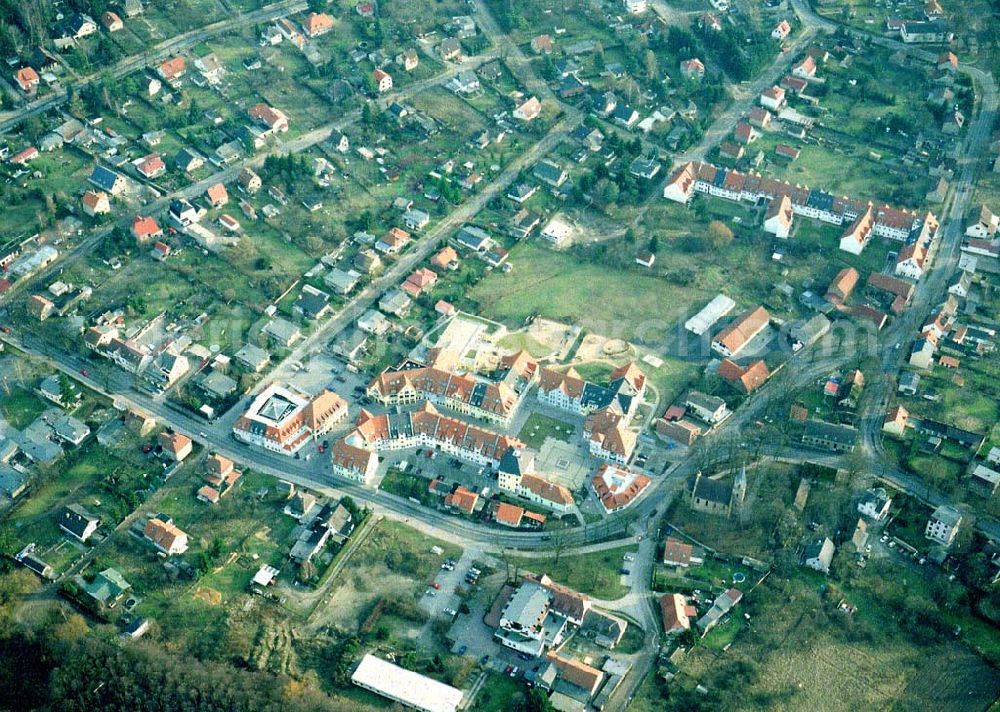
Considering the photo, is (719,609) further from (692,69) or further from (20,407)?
(692,69)

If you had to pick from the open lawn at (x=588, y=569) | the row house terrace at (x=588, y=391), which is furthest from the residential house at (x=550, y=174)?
the open lawn at (x=588, y=569)

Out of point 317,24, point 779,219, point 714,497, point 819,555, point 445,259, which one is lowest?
point 819,555

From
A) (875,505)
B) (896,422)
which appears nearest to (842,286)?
(896,422)

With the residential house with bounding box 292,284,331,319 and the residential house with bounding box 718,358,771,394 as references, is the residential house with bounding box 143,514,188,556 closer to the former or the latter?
the residential house with bounding box 292,284,331,319

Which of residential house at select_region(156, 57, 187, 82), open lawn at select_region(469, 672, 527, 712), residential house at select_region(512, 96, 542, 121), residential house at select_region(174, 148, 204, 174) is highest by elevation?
residential house at select_region(156, 57, 187, 82)

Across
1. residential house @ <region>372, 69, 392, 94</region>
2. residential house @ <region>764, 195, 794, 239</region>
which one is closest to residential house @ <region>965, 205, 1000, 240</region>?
residential house @ <region>764, 195, 794, 239</region>
